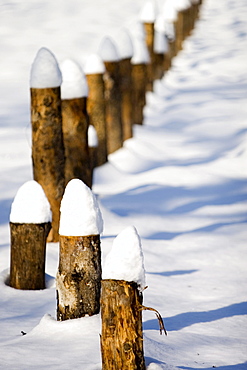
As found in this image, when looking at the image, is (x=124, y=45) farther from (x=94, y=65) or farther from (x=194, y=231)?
(x=194, y=231)

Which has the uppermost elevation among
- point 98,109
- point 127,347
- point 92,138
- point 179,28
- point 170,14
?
point 170,14

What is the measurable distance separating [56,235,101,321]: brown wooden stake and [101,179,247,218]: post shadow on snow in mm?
2975

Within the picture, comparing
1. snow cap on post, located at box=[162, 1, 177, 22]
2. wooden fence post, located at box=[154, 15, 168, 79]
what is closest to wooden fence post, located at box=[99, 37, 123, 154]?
wooden fence post, located at box=[154, 15, 168, 79]

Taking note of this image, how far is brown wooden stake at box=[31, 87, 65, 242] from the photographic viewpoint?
5281mm

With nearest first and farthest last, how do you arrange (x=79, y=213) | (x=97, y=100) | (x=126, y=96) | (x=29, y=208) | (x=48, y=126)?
1. (x=79, y=213)
2. (x=29, y=208)
3. (x=48, y=126)
4. (x=97, y=100)
5. (x=126, y=96)

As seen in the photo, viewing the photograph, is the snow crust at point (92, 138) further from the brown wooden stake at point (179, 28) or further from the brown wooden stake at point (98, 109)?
the brown wooden stake at point (179, 28)

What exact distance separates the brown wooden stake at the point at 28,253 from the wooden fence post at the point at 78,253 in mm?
598

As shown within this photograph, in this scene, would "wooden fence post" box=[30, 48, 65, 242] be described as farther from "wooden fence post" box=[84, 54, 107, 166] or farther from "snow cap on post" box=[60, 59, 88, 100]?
"wooden fence post" box=[84, 54, 107, 166]

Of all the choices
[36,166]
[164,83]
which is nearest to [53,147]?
[36,166]

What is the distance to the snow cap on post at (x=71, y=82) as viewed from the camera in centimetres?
587

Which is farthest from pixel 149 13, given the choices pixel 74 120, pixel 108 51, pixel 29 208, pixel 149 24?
pixel 29 208

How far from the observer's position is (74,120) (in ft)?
19.7

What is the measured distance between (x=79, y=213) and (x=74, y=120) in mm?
2490

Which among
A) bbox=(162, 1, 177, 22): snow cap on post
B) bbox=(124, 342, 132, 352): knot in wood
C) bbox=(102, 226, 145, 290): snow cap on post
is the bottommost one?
bbox=(124, 342, 132, 352): knot in wood
